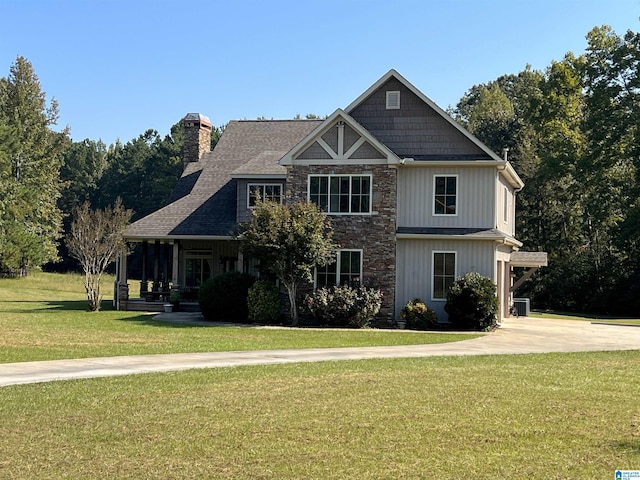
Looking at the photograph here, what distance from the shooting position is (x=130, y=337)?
21.9 meters

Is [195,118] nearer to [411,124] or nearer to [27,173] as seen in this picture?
[411,124]

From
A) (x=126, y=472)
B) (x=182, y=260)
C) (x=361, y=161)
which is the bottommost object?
(x=126, y=472)

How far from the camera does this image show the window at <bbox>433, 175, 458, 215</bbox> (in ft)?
93.6

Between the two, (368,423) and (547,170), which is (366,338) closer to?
(368,423)

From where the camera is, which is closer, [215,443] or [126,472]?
[126,472]

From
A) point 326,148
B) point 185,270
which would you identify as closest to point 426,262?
point 326,148

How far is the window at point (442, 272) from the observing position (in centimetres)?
2823

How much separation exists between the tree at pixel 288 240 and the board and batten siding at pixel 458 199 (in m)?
3.34

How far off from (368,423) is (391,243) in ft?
59.7

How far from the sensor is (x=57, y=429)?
32.5 ft

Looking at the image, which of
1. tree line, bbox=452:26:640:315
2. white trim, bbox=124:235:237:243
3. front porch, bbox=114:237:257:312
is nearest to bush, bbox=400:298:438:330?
white trim, bbox=124:235:237:243

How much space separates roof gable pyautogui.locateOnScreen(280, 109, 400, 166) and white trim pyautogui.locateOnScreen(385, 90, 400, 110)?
80.2 inches

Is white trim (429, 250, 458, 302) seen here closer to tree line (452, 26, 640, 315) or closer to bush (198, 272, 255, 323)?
bush (198, 272, 255, 323)

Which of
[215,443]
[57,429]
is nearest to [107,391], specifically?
[57,429]
